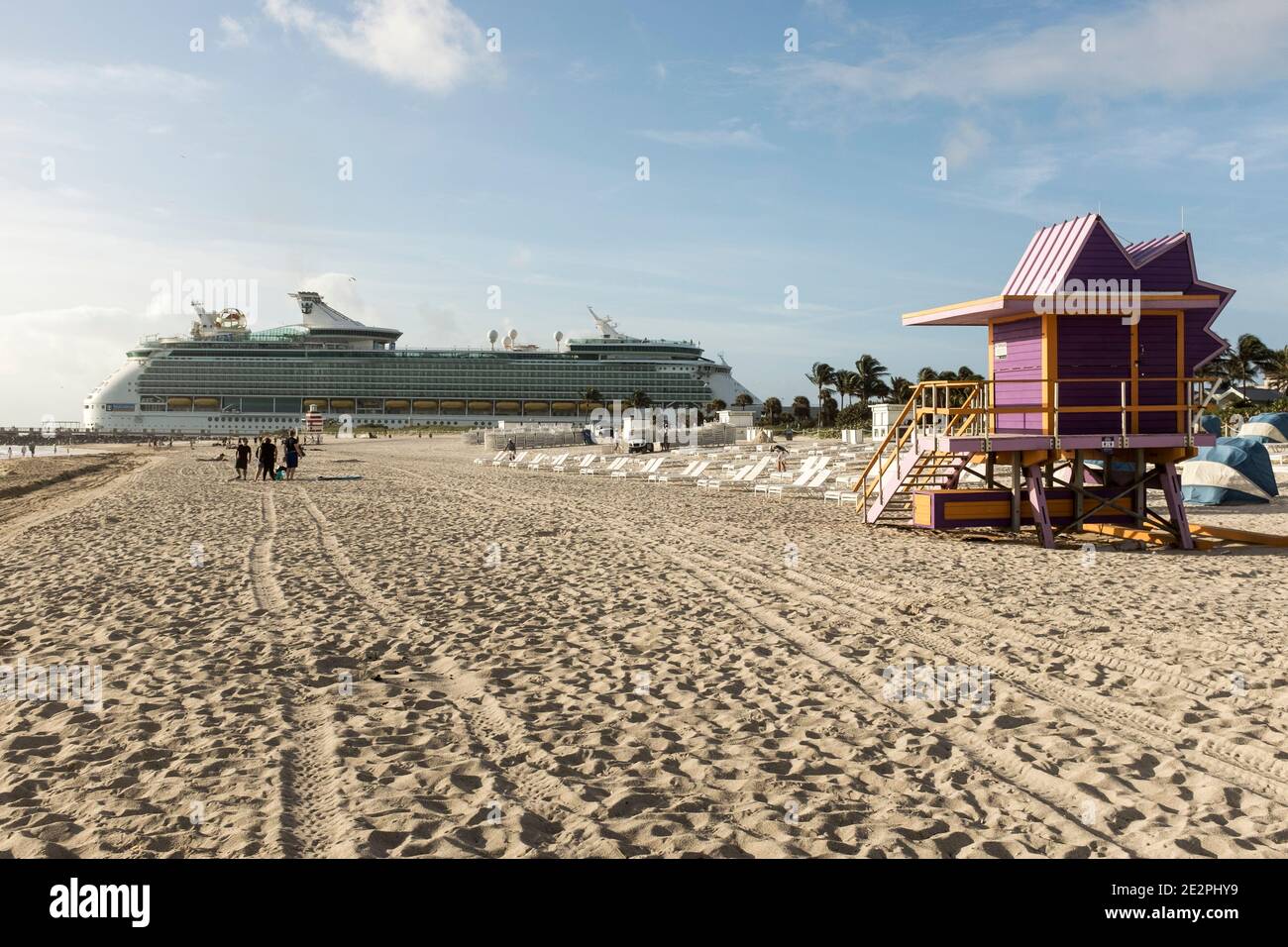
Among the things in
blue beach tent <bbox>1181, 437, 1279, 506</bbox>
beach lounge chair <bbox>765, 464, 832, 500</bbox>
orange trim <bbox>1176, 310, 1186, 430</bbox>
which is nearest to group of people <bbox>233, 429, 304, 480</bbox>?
beach lounge chair <bbox>765, 464, 832, 500</bbox>

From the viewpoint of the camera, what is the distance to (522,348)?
10594 centimetres

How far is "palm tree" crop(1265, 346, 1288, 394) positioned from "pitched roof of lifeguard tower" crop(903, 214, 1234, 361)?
213ft

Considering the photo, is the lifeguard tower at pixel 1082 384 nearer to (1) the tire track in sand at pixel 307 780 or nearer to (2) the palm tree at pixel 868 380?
(1) the tire track in sand at pixel 307 780

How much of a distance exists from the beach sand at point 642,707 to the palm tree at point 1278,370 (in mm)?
67441

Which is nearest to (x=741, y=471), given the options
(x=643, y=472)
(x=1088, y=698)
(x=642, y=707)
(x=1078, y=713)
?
(x=643, y=472)

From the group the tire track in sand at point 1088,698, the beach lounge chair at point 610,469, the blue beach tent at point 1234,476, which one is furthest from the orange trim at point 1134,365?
the beach lounge chair at point 610,469

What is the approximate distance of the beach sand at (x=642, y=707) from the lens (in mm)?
3490

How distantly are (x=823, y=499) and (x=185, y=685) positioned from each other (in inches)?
569

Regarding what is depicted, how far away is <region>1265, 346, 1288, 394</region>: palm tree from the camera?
64062mm

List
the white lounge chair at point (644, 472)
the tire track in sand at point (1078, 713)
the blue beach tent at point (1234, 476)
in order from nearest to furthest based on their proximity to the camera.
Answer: the tire track in sand at point (1078, 713) < the blue beach tent at point (1234, 476) < the white lounge chair at point (644, 472)

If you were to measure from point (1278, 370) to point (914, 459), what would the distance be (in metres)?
70.9
